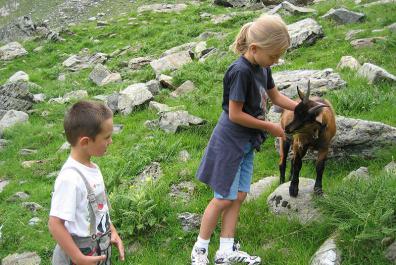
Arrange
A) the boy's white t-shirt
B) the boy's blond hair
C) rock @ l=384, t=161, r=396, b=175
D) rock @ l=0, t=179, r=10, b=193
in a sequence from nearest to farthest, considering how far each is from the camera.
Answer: the boy's white t-shirt, the boy's blond hair, rock @ l=384, t=161, r=396, b=175, rock @ l=0, t=179, r=10, b=193

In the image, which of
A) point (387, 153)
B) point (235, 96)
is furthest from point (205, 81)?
point (235, 96)

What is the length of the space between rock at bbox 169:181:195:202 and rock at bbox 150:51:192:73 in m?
7.16

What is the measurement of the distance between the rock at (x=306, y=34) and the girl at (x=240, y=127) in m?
8.13

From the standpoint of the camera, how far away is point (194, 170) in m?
7.48

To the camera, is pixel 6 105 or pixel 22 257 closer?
pixel 22 257

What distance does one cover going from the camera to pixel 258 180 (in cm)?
706

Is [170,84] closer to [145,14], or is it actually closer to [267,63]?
[267,63]

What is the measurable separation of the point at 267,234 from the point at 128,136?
4.88 m

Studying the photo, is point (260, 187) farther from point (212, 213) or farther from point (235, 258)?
point (212, 213)

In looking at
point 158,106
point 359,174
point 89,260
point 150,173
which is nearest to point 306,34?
point 158,106

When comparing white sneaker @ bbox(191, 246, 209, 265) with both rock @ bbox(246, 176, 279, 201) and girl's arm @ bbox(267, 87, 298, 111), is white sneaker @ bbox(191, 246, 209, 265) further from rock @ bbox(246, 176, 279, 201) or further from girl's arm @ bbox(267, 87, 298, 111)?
girl's arm @ bbox(267, 87, 298, 111)

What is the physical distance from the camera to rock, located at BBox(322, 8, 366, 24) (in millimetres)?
14023

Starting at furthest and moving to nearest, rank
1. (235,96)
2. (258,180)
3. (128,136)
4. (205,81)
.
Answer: (205,81), (128,136), (258,180), (235,96)

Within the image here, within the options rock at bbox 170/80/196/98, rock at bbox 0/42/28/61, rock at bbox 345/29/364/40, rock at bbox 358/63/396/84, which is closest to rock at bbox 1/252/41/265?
rock at bbox 170/80/196/98
